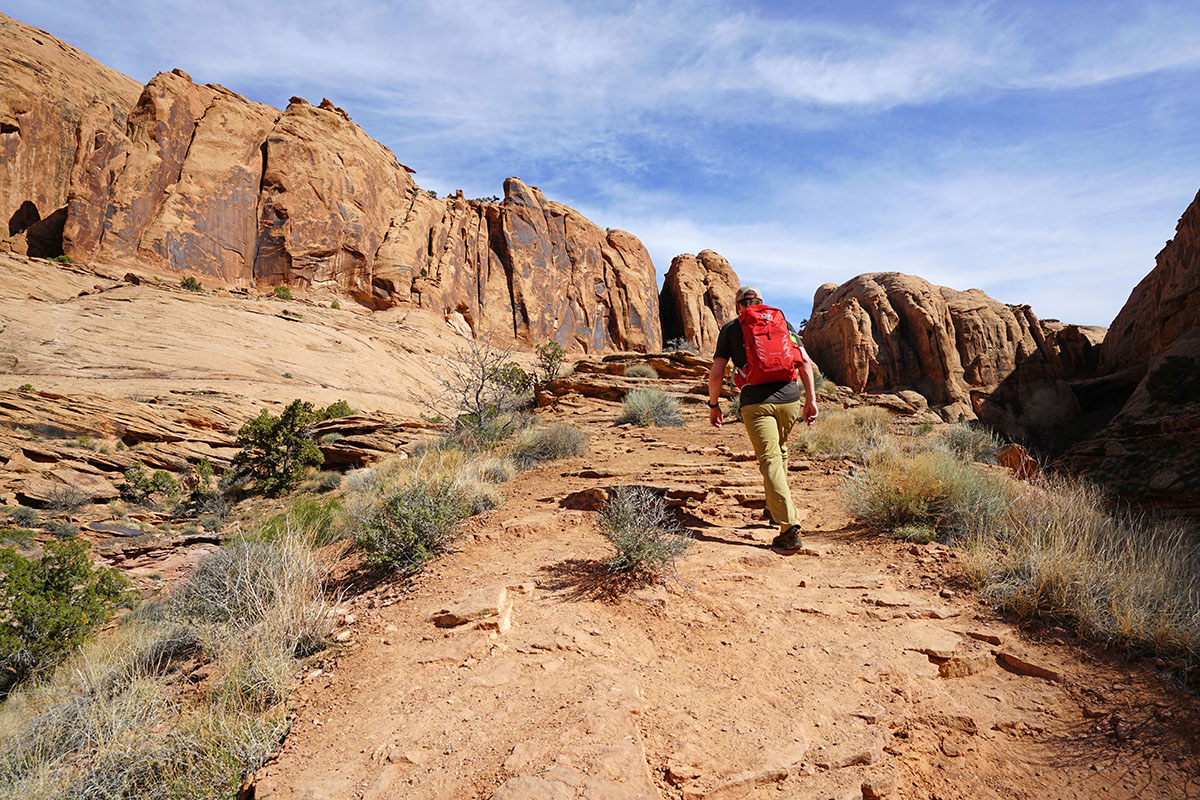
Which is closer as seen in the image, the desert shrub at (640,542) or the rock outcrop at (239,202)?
the desert shrub at (640,542)

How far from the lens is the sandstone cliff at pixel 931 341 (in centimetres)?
3397

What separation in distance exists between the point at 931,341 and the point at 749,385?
36.8 m

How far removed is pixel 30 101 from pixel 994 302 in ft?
202

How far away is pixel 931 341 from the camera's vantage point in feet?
116

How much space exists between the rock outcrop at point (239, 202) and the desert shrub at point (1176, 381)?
1487 inches

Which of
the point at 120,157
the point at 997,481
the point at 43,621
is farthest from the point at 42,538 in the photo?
the point at 120,157

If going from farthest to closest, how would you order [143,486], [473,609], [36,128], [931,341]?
[931,341], [36,128], [143,486], [473,609]

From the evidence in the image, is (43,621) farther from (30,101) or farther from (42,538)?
(30,101)

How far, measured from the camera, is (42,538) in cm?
1056

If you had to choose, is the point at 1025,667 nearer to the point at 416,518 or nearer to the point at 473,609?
the point at 473,609

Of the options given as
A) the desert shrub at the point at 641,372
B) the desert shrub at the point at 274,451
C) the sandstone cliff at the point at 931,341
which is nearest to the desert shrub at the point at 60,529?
the desert shrub at the point at 274,451

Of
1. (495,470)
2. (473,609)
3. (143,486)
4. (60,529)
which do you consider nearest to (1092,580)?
(473,609)

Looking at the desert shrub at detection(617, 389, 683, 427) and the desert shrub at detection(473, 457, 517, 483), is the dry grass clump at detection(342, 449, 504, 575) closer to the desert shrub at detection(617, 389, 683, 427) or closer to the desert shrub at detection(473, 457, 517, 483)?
the desert shrub at detection(473, 457, 517, 483)

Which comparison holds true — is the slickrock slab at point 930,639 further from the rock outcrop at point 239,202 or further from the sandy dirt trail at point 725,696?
the rock outcrop at point 239,202
